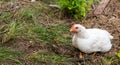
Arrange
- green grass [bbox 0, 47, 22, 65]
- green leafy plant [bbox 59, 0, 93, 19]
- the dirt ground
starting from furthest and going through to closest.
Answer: green leafy plant [bbox 59, 0, 93, 19], the dirt ground, green grass [bbox 0, 47, 22, 65]

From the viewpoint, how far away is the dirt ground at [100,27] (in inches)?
148

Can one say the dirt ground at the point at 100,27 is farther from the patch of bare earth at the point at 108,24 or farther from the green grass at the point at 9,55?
the green grass at the point at 9,55

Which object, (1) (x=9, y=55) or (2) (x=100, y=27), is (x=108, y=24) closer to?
(2) (x=100, y=27)

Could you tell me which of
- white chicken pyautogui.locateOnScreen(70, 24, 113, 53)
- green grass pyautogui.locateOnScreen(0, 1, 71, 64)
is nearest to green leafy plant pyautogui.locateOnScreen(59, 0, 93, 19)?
green grass pyautogui.locateOnScreen(0, 1, 71, 64)

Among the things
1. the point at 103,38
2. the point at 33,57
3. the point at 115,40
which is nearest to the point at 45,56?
the point at 33,57

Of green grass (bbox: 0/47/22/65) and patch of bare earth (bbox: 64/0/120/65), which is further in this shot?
patch of bare earth (bbox: 64/0/120/65)

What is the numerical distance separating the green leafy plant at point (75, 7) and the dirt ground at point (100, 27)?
101mm

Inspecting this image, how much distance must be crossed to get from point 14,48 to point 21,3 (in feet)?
3.43

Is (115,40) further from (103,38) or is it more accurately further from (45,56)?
(45,56)

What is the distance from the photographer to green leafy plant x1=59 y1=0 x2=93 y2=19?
14.3 feet

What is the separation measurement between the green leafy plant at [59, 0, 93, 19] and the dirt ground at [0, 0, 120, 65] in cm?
10

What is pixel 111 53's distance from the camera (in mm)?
3854

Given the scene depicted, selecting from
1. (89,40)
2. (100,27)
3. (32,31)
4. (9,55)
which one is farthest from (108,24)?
(9,55)

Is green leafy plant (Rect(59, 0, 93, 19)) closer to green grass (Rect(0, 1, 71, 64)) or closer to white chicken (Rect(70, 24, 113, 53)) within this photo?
green grass (Rect(0, 1, 71, 64))
